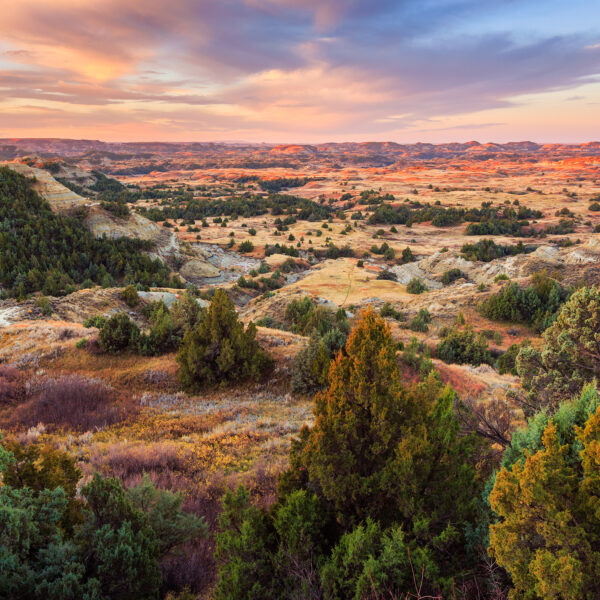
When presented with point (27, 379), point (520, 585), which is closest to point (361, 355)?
point (520, 585)

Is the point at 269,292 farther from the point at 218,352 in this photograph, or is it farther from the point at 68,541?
the point at 68,541

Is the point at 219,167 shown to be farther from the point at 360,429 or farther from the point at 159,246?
the point at 360,429

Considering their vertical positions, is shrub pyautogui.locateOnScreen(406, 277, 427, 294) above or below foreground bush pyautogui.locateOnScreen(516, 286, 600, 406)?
below

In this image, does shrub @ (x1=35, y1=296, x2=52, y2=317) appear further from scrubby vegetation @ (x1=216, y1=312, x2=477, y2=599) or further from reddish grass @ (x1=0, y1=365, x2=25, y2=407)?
scrubby vegetation @ (x1=216, y1=312, x2=477, y2=599)

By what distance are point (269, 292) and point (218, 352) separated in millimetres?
19800

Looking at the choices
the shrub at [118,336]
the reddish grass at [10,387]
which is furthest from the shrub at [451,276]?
the reddish grass at [10,387]

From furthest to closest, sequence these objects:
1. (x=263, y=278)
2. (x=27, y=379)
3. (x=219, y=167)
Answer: (x=219, y=167) < (x=263, y=278) < (x=27, y=379)

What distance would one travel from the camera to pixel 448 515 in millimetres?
4406

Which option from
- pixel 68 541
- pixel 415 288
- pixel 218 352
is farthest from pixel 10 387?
pixel 415 288

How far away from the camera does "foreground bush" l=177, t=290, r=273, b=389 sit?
12.1 metres

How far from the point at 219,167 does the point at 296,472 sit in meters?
182

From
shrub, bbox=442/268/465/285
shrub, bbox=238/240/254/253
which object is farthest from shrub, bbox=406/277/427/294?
shrub, bbox=238/240/254/253

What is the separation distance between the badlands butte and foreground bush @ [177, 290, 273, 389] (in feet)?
1.40

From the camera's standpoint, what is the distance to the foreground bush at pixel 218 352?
1208cm
